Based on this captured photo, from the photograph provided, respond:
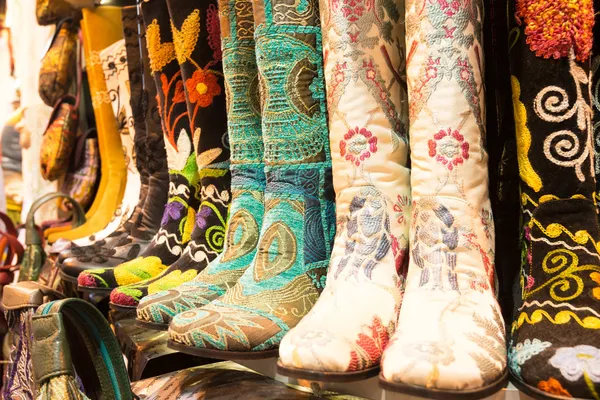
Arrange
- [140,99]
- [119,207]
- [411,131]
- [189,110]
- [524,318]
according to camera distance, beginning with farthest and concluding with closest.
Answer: [119,207] < [140,99] < [189,110] < [411,131] < [524,318]

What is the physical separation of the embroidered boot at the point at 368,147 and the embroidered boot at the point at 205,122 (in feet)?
1.25

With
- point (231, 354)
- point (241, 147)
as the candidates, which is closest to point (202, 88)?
point (241, 147)

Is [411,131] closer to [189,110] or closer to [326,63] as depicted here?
[326,63]

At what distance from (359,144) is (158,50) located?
657 millimetres

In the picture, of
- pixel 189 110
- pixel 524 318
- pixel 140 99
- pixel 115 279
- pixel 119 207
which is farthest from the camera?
pixel 119 207

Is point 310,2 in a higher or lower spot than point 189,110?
higher

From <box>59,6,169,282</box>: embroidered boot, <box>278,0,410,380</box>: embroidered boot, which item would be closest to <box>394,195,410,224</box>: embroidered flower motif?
<box>278,0,410,380</box>: embroidered boot

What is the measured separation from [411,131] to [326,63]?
16 cm

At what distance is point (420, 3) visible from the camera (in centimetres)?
72

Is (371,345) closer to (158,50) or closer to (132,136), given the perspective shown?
(158,50)

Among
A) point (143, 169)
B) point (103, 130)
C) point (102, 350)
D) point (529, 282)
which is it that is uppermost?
point (103, 130)

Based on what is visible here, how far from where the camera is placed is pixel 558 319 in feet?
2.02

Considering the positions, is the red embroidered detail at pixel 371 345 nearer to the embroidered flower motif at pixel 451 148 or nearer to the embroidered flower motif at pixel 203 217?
the embroidered flower motif at pixel 451 148

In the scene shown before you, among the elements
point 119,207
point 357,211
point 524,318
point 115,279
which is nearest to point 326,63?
point 357,211
